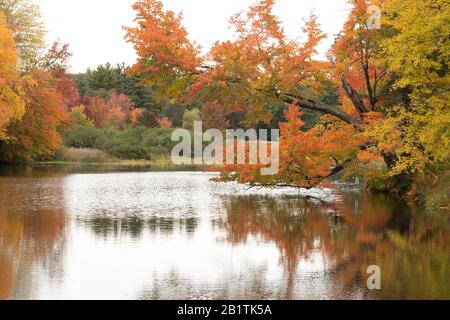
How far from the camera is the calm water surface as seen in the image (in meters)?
10.3

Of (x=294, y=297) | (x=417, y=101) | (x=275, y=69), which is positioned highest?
(x=275, y=69)

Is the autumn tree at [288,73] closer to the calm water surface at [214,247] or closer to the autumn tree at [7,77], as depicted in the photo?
the calm water surface at [214,247]

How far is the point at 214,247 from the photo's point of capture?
47.3ft

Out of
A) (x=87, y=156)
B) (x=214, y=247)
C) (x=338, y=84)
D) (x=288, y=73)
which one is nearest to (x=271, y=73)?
(x=288, y=73)

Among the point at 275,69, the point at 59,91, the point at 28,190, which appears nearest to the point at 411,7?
the point at 275,69

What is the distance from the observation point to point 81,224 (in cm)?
1767

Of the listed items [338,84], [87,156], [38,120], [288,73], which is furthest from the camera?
[87,156]

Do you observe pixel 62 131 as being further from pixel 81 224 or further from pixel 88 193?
pixel 81 224

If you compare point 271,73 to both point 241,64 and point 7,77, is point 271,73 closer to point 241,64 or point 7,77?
point 241,64

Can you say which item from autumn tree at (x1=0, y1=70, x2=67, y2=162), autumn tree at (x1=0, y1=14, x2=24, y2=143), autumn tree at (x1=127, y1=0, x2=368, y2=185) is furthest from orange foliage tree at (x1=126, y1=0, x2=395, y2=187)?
autumn tree at (x1=0, y1=70, x2=67, y2=162)

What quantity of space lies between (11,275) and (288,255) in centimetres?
549

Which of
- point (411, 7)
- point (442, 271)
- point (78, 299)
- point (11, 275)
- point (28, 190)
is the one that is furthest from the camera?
point (28, 190)

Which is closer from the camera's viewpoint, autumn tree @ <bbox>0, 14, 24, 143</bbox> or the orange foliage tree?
the orange foliage tree

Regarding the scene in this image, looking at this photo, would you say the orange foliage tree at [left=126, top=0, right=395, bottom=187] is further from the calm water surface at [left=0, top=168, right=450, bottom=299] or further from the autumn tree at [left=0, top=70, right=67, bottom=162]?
the autumn tree at [left=0, top=70, right=67, bottom=162]
